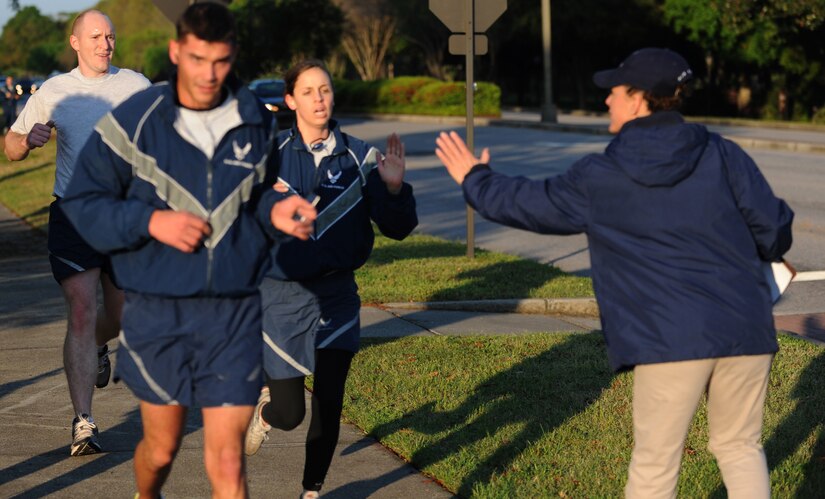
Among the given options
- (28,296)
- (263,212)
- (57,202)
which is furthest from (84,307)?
(28,296)

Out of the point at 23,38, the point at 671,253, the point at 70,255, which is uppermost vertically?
the point at 671,253

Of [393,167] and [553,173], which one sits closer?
[393,167]

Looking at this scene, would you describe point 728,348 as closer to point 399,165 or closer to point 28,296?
point 399,165

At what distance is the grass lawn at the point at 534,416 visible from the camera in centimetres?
557

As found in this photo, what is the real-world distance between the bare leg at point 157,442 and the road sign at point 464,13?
8442 millimetres

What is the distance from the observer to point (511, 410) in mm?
6766

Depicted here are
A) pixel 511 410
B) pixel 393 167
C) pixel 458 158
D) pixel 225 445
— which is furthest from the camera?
pixel 511 410

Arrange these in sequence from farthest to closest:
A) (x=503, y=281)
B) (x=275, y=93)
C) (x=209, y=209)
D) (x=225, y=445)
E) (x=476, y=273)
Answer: (x=275, y=93) < (x=476, y=273) < (x=503, y=281) < (x=225, y=445) < (x=209, y=209)

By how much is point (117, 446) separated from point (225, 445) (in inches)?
94.2

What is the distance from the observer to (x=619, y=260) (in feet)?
13.6

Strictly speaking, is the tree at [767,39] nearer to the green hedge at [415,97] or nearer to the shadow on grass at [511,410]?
the green hedge at [415,97]

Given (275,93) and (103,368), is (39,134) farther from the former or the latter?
(275,93)

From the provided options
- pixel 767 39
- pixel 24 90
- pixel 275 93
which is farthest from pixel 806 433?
pixel 767 39

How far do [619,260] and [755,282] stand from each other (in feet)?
1.42
